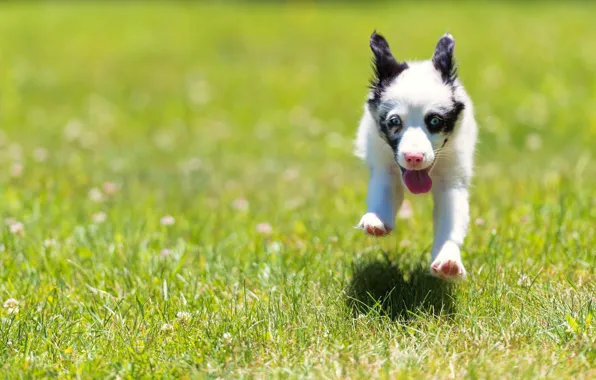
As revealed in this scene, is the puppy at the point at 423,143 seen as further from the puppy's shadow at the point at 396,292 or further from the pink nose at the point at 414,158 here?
the puppy's shadow at the point at 396,292

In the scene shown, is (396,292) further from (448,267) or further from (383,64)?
(383,64)

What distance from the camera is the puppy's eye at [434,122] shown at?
11.6 feet

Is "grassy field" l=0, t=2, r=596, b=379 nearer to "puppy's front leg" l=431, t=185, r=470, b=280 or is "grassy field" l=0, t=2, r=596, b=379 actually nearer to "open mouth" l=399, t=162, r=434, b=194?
"puppy's front leg" l=431, t=185, r=470, b=280

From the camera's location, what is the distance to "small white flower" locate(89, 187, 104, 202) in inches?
232

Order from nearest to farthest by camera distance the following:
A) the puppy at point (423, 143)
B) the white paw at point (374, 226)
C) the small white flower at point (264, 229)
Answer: the puppy at point (423, 143) → the white paw at point (374, 226) → the small white flower at point (264, 229)

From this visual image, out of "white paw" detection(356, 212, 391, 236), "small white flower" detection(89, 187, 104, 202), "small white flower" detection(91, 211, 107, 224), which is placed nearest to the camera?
"white paw" detection(356, 212, 391, 236)

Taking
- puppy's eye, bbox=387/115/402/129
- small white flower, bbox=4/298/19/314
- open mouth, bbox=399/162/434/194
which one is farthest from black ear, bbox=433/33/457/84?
small white flower, bbox=4/298/19/314

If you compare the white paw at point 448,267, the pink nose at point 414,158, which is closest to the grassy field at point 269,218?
the white paw at point 448,267

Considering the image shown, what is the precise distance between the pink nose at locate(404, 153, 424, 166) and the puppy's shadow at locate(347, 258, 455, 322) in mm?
629

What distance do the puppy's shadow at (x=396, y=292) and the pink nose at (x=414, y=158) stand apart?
2.06ft

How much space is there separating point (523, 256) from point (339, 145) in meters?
4.27

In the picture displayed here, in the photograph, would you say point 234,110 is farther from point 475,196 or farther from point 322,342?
point 322,342

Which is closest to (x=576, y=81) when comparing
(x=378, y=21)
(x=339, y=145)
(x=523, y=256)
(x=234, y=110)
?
(x=339, y=145)

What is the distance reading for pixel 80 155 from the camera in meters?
7.87
